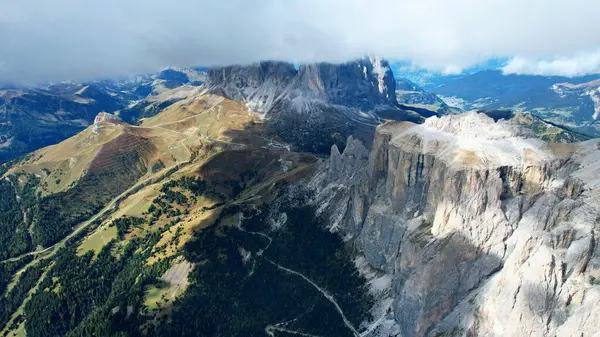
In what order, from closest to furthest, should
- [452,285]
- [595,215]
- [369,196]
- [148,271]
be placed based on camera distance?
[595,215]
[452,285]
[369,196]
[148,271]

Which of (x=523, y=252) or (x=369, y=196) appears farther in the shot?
(x=369, y=196)

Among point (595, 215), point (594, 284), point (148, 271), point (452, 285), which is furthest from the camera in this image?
point (148, 271)

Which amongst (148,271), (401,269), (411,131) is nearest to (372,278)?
(401,269)

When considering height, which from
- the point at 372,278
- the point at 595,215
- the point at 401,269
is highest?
the point at 595,215

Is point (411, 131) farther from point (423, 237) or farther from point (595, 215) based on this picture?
point (595, 215)

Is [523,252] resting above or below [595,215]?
below

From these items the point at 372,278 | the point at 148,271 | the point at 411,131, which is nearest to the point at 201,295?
the point at 148,271
